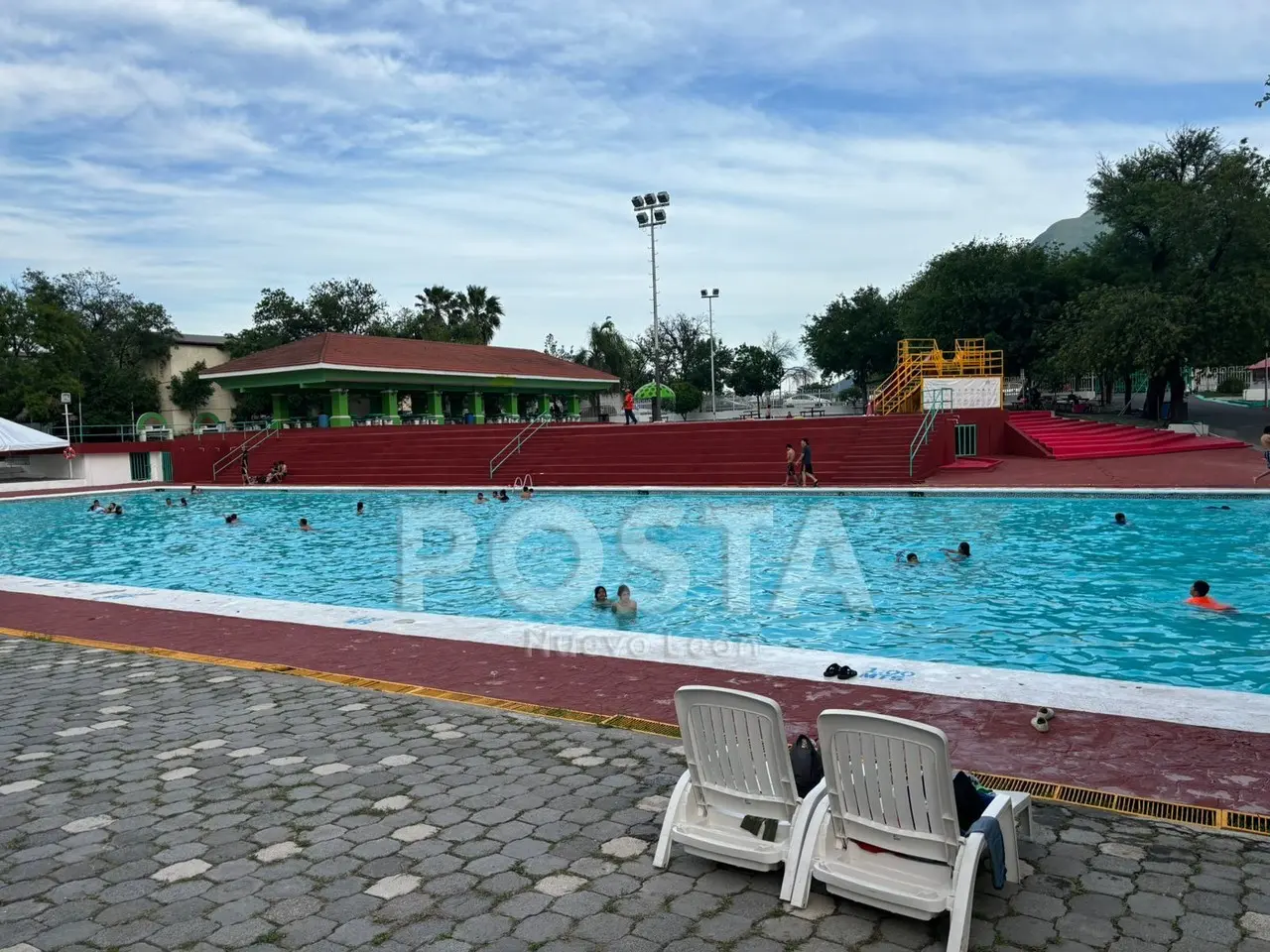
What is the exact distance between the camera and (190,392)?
5716cm

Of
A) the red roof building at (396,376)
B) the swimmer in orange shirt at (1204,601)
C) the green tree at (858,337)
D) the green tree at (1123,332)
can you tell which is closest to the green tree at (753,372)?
the green tree at (858,337)

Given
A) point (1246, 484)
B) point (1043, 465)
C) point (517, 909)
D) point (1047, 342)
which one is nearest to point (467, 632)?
point (517, 909)

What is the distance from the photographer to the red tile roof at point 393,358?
39.7 meters

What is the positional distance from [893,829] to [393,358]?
40.3 meters

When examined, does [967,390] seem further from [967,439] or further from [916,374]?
[967,439]

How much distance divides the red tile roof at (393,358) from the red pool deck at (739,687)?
30182mm

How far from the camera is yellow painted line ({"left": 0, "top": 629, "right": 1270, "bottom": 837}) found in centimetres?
444

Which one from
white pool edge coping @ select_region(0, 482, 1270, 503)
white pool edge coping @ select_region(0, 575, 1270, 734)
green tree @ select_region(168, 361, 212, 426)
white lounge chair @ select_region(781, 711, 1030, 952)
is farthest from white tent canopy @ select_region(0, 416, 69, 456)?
white lounge chair @ select_region(781, 711, 1030, 952)

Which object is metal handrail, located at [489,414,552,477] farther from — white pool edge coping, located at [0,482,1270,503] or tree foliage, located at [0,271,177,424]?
tree foliage, located at [0,271,177,424]

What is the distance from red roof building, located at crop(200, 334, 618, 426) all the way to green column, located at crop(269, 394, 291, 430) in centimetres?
5

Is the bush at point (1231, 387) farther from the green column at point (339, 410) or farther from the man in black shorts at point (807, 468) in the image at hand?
the green column at point (339, 410)

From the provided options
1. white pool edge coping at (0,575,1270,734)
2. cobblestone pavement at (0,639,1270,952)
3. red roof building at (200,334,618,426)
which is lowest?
white pool edge coping at (0,575,1270,734)

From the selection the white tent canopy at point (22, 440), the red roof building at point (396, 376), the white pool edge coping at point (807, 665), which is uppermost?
the red roof building at point (396, 376)

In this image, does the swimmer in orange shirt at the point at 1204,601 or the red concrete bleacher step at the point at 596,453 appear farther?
the red concrete bleacher step at the point at 596,453
